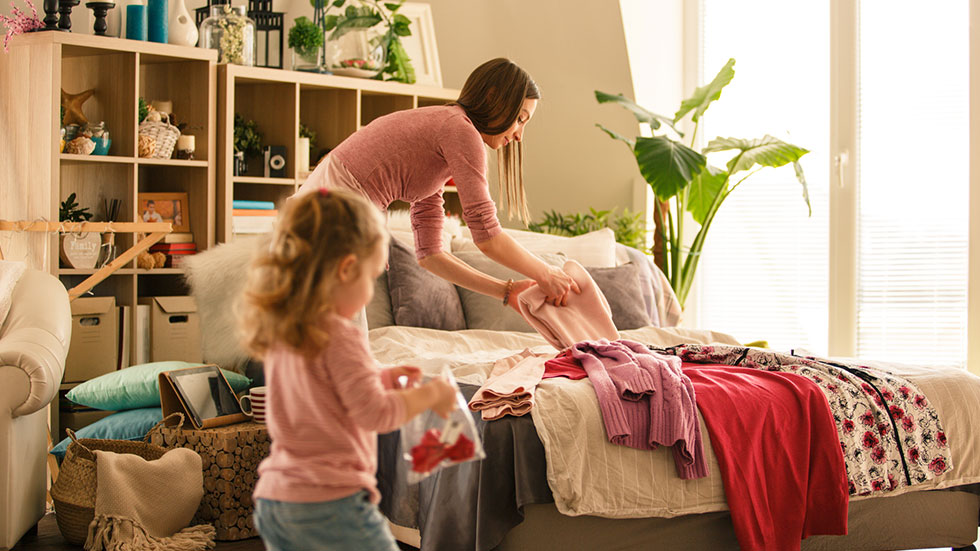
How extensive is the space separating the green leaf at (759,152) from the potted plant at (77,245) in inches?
103

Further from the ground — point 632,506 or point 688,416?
point 688,416

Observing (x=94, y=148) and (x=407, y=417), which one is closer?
(x=407, y=417)

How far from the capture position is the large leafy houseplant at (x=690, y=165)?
3.92m

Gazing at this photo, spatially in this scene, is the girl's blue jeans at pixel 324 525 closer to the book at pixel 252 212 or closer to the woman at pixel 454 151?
the woman at pixel 454 151

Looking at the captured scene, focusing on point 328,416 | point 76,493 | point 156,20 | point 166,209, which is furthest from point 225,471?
point 156,20

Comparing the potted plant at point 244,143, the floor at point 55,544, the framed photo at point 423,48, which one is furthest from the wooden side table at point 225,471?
the framed photo at point 423,48

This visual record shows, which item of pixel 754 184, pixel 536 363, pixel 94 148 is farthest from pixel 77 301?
pixel 754 184

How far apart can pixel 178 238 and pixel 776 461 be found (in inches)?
108

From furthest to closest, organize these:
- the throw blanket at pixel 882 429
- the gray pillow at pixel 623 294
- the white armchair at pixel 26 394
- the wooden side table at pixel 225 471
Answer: the gray pillow at pixel 623 294
the wooden side table at pixel 225 471
the white armchair at pixel 26 394
the throw blanket at pixel 882 429

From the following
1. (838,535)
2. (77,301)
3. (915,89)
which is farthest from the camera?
(915,89)

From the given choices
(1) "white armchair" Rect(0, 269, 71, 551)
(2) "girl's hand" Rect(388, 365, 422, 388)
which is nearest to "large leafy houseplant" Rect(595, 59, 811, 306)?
(1) "white armchair" Rect(0, 269, 71, 551)

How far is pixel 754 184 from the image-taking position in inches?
185

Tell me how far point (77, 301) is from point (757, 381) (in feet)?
8.40

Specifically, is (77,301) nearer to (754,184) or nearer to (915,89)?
(754,184)
